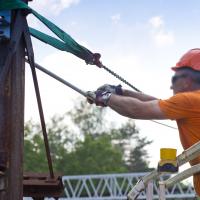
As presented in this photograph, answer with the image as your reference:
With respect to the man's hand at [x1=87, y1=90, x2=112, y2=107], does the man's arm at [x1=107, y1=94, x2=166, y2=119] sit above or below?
below

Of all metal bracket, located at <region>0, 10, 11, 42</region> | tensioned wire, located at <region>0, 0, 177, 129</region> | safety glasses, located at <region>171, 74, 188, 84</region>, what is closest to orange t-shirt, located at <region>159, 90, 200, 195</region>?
safety glasses, located at <region>171, 74, 188, 84</region>

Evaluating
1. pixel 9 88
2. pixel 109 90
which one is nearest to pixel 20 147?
pixel 9 88

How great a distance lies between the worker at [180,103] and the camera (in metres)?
3.85

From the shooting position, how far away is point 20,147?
3.66 m

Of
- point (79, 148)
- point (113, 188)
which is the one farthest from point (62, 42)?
point (79, 148)

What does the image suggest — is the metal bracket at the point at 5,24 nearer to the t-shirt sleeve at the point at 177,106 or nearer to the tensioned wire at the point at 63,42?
the tensioned wire at the point at 63,42

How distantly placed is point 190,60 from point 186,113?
1.51ft

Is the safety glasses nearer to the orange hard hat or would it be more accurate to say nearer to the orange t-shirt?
the orange hard hat

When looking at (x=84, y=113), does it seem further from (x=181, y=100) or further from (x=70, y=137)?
(x=181, y=100)

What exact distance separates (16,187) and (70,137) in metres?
54.2

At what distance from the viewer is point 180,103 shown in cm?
384

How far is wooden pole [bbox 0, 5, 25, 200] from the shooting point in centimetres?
356

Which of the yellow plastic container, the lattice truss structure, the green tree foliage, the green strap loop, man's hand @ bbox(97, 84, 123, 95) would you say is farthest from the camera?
the green tree foliage

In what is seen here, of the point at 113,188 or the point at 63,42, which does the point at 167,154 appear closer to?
the point at 63,42
